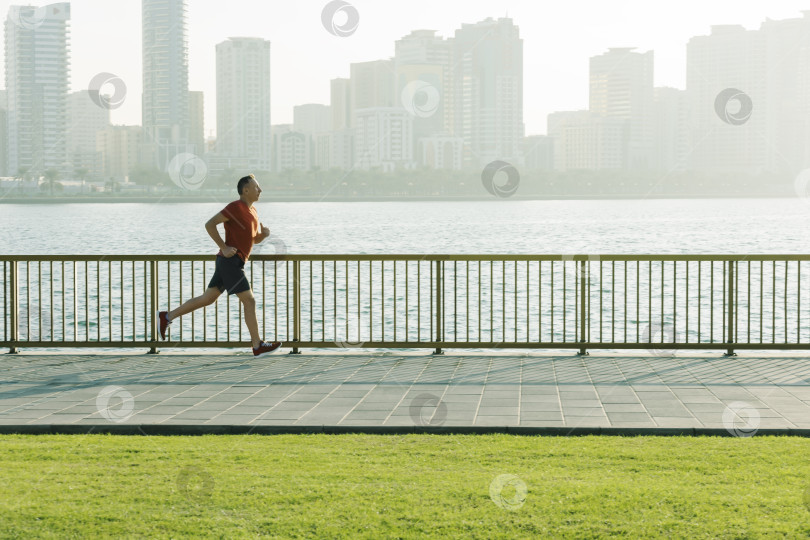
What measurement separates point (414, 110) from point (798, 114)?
234 feet

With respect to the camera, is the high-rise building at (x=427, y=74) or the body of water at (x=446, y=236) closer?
the body of water at (x=446, y=236)

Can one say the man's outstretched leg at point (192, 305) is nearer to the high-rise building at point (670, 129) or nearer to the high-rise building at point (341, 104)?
the high-rise building at point (341, 104)

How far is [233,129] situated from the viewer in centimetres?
14662

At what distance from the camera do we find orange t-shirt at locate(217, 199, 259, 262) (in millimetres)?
9827

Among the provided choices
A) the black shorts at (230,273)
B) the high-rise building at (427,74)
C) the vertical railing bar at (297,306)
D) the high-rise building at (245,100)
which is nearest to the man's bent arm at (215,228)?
the black shorts at (230,273)

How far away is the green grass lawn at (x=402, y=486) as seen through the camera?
184 inches

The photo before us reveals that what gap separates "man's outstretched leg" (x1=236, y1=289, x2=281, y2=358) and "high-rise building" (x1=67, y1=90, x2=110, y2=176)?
142636 millimetres

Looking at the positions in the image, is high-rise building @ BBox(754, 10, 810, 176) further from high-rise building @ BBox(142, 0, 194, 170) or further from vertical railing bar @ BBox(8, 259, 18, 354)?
vertical railing bar @ BBox(8, 259, 18, 354)

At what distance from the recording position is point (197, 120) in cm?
14300

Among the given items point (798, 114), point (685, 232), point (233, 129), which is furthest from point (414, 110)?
point (685, 232)

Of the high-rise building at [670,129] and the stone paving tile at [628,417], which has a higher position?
the high-rise building at [670,129]

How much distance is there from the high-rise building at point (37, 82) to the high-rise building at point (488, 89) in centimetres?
6641

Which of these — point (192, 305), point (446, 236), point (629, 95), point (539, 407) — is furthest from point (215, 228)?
point (629, 95)

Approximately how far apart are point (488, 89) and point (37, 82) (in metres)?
77.6
